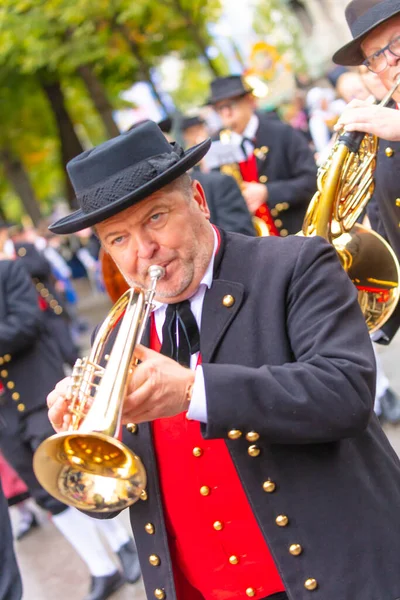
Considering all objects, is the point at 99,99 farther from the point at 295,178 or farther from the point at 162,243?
the point at 162,243

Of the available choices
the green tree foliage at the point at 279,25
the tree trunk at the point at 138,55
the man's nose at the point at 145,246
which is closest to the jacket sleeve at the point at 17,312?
the man's nose at the point at 145,246

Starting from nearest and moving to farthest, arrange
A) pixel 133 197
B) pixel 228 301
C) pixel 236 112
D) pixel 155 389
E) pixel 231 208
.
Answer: pixel 155 389
pixel 133 197
pixel 228 301
pixel 231 208
pixel 236 112

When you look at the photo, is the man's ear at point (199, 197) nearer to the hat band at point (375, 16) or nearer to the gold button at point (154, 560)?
the gold button at point (154, 560)

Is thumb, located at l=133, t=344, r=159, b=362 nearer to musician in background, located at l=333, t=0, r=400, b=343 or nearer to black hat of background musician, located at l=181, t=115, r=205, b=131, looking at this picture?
musician in background, located at l=333, t=0, r=400, b=343

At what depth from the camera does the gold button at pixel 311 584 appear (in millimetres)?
2178

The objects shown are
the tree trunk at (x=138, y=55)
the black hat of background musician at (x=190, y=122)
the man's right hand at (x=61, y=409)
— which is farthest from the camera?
the tree trunk at (x=138, y=55)

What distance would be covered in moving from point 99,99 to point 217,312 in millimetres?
17393

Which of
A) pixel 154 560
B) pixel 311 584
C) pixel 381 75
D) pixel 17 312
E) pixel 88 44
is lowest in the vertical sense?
pixel 311 584

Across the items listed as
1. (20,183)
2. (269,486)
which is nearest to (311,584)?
(269,486)

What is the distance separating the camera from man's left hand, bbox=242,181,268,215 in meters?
5.86

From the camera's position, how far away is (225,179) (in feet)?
17.6

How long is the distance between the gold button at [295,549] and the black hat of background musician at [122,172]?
3.22 feet

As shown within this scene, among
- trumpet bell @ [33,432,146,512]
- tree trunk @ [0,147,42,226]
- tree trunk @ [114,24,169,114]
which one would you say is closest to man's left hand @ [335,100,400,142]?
trumpet bell @ [33,432,146,512]

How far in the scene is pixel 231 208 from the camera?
532 centimetres
